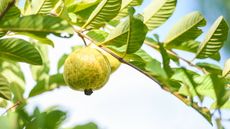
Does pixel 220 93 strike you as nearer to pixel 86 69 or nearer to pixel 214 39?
pixel 214 39

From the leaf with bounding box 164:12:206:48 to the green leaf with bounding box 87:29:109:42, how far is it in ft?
0.57

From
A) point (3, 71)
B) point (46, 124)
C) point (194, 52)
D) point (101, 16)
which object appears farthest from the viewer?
point (3, 71)

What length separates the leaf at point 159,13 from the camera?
131 centimetres

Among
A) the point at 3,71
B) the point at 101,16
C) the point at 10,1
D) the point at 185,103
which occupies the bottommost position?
the point at 3,71

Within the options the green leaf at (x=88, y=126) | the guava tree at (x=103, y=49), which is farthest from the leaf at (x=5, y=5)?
the green leaf at (x=88, y=126)

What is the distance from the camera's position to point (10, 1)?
3.36 feet

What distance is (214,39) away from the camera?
1241mm

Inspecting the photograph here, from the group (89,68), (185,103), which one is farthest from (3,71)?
(185,103)

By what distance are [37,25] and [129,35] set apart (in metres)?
0.23

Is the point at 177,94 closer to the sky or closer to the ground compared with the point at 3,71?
closer to the sky

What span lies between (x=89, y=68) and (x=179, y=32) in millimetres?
256

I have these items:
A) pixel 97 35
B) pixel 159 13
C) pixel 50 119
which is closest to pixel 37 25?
pixel 50 119

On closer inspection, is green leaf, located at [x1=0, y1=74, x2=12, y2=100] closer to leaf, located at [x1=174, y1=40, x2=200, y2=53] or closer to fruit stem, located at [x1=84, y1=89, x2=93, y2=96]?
fruit stem, located at [x1=84, y1=89, x2=93, y2=96]

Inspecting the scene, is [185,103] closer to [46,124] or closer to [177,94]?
[177,94]
